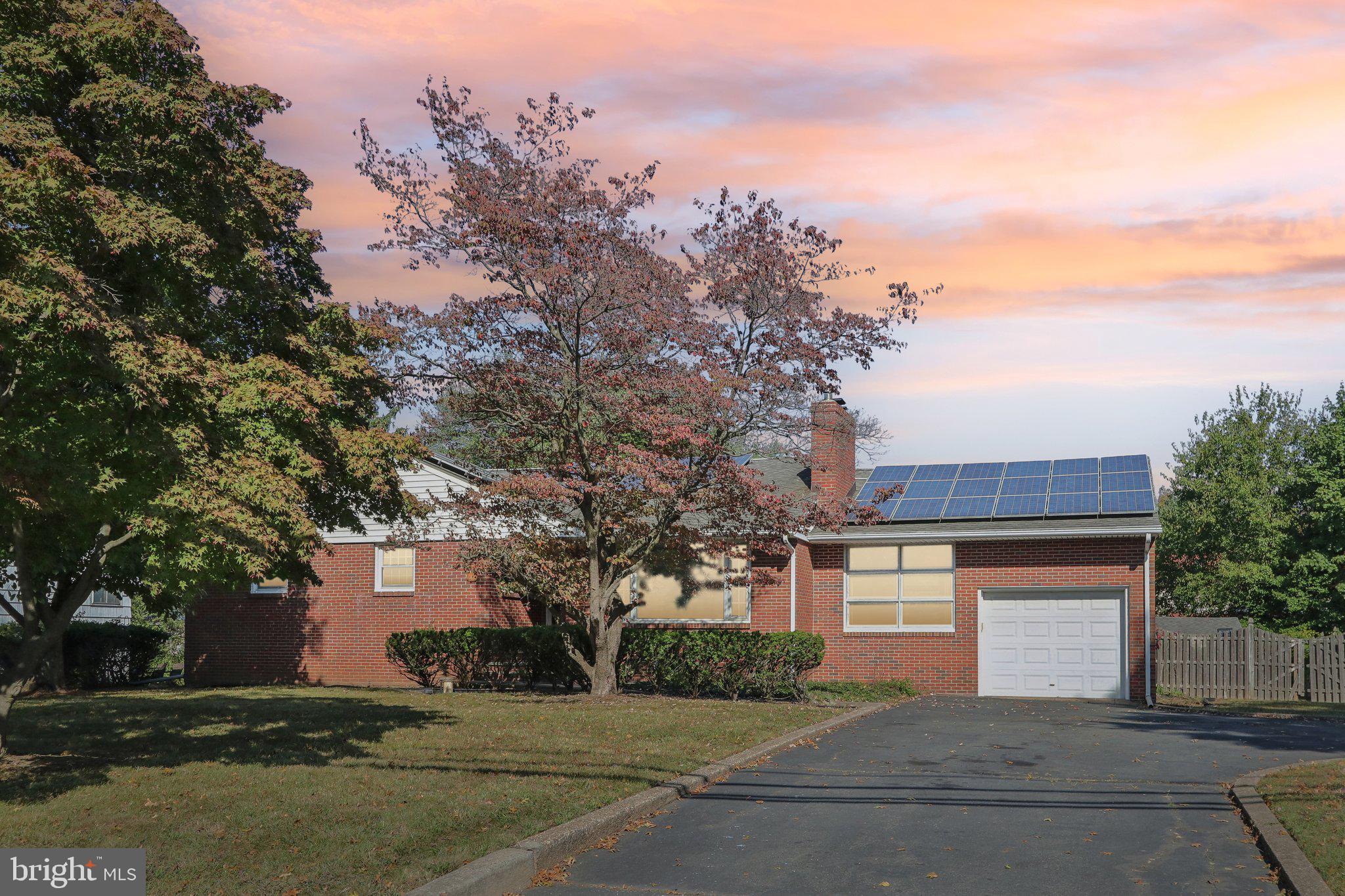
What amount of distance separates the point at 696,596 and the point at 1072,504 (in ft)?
27.3

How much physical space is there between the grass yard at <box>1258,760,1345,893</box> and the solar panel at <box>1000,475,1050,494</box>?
13.1 metres

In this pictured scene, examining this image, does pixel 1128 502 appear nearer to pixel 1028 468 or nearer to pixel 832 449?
pixel 1028 468

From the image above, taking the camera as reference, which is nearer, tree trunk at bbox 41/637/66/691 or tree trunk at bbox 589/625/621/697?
tree trunk at bbox 589/625/621/697

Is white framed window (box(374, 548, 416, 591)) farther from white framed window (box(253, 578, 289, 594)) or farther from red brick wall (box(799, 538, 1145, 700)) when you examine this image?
red brick wall (box(799, 538, 1145, 700))

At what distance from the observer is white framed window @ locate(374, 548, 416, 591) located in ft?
89.1

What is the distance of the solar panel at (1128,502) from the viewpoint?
78.1 feet

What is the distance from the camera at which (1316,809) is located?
32.2ft

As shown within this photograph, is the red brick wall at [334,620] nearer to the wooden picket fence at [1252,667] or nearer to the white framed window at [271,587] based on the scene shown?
the white framed window at [271,587]

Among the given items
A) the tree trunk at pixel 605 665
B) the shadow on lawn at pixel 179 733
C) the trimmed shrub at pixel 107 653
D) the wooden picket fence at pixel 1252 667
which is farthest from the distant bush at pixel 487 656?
the wooden picket fence at pixel 1252 667

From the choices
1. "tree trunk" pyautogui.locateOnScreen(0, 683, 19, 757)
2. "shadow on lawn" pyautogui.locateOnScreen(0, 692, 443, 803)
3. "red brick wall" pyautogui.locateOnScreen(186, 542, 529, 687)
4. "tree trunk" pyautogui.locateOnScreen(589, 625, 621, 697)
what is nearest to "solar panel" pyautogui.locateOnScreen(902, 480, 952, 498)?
"tree trunk" pyautogui.locateOnScreen(589, 625, 621, 697)

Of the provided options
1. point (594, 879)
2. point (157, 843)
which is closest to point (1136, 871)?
point (594, 879)

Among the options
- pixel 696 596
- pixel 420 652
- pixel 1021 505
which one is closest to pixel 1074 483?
pixel 1021 505

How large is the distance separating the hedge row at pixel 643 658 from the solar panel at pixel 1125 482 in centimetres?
727

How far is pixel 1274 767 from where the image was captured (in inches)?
501
